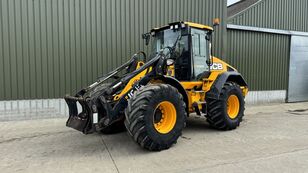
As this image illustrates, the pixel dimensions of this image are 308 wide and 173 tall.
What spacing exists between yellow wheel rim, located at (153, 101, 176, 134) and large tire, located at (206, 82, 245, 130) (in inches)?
60.5

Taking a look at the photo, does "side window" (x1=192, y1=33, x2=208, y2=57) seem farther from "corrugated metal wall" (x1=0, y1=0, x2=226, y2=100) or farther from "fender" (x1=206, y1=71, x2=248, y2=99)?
"corrugated metal wall" (x1=0, y1=0, x2=226, y2=100)

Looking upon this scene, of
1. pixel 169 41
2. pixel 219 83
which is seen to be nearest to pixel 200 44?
pixel 169 41

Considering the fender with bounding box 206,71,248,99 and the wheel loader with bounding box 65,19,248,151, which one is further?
the fender with bounding box 206,71,248,99

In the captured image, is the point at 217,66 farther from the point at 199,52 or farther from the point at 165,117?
the point at 165,117

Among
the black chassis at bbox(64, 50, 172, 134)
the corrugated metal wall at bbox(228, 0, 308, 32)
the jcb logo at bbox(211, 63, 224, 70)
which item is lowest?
the black chassis at bbox(64, 50, 172, 134)

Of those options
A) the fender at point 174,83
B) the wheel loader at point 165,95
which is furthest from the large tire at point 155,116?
the fender at point 174,83

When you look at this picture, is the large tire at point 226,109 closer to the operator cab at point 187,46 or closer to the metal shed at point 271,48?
the operator cab at point 187,46

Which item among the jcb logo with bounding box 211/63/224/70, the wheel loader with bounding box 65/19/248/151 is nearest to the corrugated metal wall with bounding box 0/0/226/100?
the wheel loader with bounding box 65/19/248/151

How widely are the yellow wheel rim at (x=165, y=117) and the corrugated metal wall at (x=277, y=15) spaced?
7.02 metres

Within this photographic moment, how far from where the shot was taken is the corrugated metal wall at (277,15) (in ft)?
35.3

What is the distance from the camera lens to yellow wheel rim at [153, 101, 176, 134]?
483cm

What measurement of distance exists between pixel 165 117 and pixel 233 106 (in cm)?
265

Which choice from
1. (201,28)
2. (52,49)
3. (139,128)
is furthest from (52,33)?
(139,128)

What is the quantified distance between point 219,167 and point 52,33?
6403 millimetres
